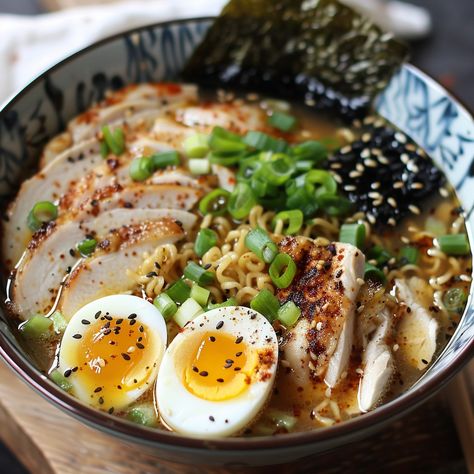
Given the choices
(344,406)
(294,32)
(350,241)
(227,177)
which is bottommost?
(344,406)

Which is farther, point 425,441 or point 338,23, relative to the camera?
point 338,23

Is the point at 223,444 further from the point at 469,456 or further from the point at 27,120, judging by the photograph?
the point at 27,120

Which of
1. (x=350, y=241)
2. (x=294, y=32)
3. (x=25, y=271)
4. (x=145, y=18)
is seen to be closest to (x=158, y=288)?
(x=25, y=271)

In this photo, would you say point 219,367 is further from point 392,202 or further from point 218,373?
point 392,202

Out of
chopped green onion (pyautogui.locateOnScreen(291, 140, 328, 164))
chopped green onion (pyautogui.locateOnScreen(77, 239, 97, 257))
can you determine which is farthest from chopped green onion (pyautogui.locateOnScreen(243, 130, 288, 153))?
chopped green onion (pyautogui.locateOnScreen(77, 239, 97, 257))

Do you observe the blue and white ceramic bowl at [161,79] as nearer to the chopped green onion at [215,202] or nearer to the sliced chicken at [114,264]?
the sliced chicken at [114,264]

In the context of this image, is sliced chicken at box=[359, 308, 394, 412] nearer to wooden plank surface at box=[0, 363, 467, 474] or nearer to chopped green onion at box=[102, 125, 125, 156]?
wooden plank surface at box=[0, 363, 467, 474]
